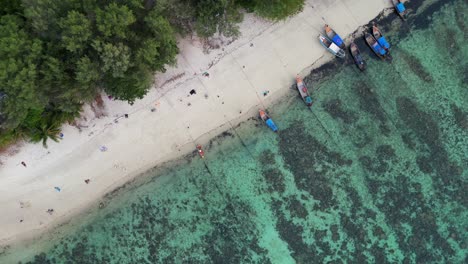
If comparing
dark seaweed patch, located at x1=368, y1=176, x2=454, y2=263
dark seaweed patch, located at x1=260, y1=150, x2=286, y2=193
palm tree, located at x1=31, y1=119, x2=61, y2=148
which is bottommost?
dark seaweed patch, located at x1=368, y1=176, x2=454, y2=263

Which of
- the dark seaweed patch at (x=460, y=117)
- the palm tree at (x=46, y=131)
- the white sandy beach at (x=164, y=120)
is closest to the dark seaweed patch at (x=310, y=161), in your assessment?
the white sandy beach at (x=164, y=120)

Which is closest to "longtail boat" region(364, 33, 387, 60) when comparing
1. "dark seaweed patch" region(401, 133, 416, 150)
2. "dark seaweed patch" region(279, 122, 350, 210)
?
"dark seaweed patch" region(401, 133, 416, 150)

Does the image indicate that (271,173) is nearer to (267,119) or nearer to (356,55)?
(267,119)

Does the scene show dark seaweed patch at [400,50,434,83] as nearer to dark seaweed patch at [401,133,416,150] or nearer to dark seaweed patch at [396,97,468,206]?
dark seaweed patch at [396,97,468,206]

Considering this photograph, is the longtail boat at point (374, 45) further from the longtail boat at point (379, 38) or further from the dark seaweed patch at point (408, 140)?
the dark seaweed patch at point (408, 140)

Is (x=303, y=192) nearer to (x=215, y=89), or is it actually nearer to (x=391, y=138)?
(x=391, y=138)

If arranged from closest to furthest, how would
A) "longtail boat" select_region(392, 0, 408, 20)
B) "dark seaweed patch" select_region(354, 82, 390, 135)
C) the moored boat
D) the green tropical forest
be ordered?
the green tropical forest, the moored boat, "longtail boat" select_region(392, 0, 408, 20), "dark seaweed patch" select_region(354, 82, 390, 135)

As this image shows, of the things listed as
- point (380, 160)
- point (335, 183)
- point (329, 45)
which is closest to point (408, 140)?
point (380, 160)

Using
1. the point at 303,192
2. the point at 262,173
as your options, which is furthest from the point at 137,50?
the point at 303,192
